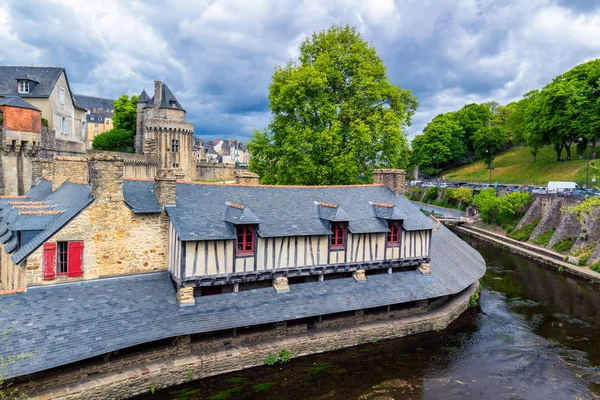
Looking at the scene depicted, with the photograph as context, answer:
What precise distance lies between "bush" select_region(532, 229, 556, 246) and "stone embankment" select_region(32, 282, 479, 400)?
1796cm

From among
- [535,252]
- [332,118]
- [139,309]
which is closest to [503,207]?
[535,252]

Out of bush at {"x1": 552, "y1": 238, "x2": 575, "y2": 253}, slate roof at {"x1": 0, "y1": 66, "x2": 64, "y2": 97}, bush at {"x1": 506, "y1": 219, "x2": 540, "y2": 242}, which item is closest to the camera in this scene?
bush at {"x1": 552, "y1": 238, "x2": 575, "y2": 253}

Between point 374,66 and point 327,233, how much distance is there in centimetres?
1341

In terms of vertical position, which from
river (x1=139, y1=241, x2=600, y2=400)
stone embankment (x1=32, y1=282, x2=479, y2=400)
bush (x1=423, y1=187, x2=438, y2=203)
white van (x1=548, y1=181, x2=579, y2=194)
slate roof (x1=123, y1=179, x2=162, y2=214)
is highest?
white van (x1=548, y1=181, x2=579, y2=194)

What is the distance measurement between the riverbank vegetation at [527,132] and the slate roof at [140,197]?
34923 millimetres

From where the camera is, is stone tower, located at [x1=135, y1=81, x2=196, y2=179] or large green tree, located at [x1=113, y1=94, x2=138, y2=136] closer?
stone tower, located at [x1=135, y1=81, x2=196, y2=179]

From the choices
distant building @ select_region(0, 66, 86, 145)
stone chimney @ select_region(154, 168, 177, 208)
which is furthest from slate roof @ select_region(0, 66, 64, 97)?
stone chimney @ select_region(154, 168, 177, 208)

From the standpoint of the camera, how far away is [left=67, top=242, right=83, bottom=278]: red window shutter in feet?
37.2

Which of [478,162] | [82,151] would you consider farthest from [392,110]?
[478,162]

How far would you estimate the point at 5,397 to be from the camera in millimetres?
8742

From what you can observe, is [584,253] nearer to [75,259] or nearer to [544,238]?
[544,238]

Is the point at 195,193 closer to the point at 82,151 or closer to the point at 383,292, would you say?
the point at 383,292

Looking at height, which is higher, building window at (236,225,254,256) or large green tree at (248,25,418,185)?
large green tree at (248,25,418,185)

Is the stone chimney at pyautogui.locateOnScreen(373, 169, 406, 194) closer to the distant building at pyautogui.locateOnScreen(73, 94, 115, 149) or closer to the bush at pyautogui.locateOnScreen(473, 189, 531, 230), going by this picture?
the bush at pyautogui.locateOnScreen(473, 189, 531, 230)
